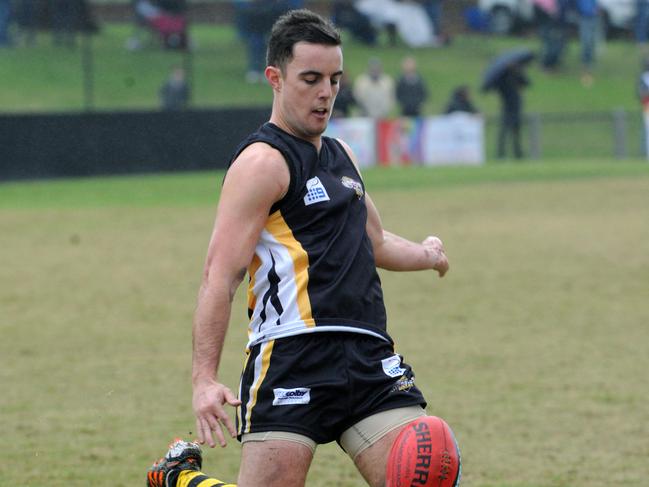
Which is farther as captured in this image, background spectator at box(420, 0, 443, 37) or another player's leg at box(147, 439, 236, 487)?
background spectator at box(420, 0, 443, 37)

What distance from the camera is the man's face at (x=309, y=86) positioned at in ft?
13.4

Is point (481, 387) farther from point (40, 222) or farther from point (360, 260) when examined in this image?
point (40, 222)

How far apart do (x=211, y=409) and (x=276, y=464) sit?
278mm

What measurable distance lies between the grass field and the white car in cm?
2011

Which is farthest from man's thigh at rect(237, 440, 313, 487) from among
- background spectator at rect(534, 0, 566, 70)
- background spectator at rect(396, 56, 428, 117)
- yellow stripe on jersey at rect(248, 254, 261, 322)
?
background spectator at rect(534, 0, 566, 70)

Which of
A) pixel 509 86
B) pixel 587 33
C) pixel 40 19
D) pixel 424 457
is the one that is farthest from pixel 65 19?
pixel 424 457

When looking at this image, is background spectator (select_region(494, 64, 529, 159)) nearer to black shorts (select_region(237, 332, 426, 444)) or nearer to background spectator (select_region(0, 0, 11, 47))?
background spectator (select_region(0, 0, 11, 47))

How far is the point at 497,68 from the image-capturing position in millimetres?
28062

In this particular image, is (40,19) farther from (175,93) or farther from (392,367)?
(392,367)

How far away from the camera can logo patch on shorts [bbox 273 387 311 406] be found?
4.05m

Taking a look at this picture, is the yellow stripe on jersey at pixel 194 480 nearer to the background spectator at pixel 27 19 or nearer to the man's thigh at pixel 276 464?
the man's thigh at pixel 276 464

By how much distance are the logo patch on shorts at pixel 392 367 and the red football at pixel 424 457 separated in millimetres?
217

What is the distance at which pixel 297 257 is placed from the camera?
4105 millimetres

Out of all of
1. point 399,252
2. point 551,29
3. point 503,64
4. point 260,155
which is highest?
point 551,29
